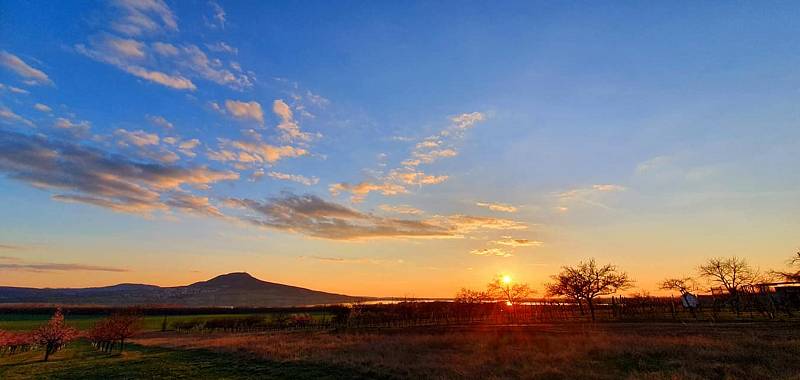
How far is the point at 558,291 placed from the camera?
66.1 m

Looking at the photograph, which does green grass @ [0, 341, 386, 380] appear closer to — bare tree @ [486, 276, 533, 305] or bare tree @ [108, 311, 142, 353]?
bare tree @ [108, 311, 142, 353]

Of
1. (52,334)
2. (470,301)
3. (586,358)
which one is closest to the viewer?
(586,358)

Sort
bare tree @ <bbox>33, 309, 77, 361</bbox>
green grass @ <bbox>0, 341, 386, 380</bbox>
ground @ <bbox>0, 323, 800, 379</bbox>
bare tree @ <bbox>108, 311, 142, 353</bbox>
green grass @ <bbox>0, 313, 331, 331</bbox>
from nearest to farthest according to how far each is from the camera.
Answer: ground @ <bbox>0, 323, 800, 379</bbox>
green grass @ <bbox>0, 341, 386, 380</bbox>
bare tree @ <bbox>33, 309, 77, 361</bbox>
bare tree @ <bbox>108, 311, 142, 353</bbox>
green grass @ <bbox>0, 313, 331, 331</bbox>

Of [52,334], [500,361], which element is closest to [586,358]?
[500,361]

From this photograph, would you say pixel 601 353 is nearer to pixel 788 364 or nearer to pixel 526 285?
pixel 788 364

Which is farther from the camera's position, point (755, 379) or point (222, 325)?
point (222, 325)

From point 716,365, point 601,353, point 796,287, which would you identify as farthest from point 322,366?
point 796,287

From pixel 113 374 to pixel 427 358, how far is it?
906 inches

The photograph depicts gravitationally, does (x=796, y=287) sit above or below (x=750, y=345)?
above

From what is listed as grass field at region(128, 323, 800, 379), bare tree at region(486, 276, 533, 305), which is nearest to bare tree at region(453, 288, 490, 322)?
bare tree at region(486, 276, 533, 305)

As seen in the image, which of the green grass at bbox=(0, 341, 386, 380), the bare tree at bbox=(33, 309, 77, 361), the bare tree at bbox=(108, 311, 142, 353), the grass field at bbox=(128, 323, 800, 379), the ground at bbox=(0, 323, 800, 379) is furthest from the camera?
the bare tree at bbox=(108, 311, 142, 353)

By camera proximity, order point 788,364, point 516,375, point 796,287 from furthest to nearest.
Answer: point 796,287 < point 516,375 < point 788,364

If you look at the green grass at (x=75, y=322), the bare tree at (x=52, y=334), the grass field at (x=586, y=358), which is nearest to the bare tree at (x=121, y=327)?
the bare tree at (x=52, y=334)

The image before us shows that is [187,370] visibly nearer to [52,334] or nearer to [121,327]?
[121,327]
